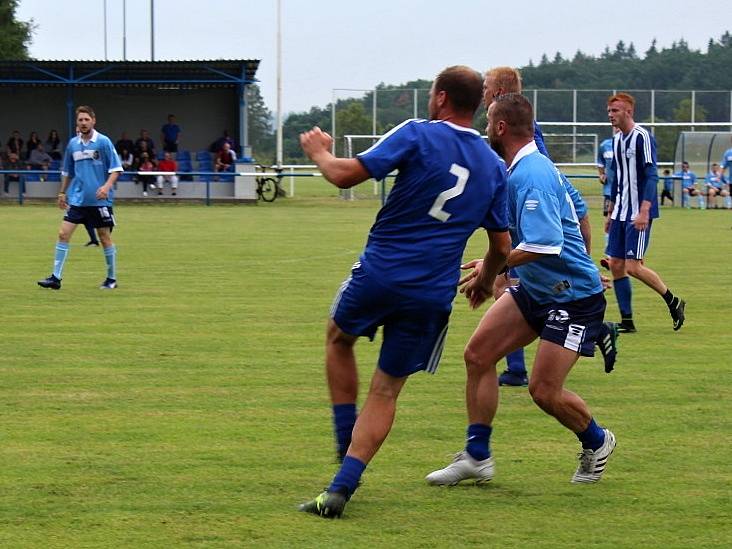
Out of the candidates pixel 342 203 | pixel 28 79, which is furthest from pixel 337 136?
pixel 28 79

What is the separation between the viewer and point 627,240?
11781 mm

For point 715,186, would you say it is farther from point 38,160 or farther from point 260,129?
point 260,129

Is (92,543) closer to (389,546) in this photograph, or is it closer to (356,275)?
(389,546)

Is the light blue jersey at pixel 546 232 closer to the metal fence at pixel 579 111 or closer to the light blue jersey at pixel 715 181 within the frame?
the light blue jersey at pixel 715 181

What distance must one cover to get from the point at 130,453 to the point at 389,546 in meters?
2.07

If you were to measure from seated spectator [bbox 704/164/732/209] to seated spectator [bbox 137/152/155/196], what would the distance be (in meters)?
16.3

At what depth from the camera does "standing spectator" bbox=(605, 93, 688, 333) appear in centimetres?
1155

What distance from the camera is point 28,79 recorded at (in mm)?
40219

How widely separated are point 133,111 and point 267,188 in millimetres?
5814

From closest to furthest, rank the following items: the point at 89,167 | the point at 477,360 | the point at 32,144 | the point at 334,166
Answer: the point at 334,166
the point at 477,360
the point at 89,167
the point at 32,144

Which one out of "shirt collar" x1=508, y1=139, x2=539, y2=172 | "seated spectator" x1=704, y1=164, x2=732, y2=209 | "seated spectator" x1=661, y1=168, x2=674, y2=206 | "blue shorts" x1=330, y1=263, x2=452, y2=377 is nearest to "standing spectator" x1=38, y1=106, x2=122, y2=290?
"shirt collar" x1=508, y1=139, x2=539, y2=172

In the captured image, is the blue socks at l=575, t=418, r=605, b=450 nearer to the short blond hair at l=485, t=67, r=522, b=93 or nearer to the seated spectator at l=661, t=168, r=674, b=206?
the short blond hair at l=485, t=67, r=522, b=93

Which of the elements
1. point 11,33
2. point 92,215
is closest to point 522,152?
point 92,215

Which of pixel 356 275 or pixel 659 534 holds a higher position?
pixel 356 275
